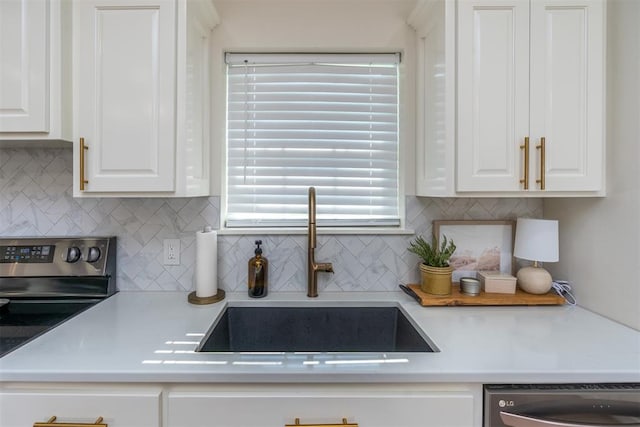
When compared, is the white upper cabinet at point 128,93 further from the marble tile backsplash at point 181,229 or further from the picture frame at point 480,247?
the picture frame at point 480,247

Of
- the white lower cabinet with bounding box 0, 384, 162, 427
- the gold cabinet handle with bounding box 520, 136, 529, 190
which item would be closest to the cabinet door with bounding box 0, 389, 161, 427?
the white lower cabinet with bounding box 0, 384, 162, 427

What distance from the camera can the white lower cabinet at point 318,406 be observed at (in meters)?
0.91

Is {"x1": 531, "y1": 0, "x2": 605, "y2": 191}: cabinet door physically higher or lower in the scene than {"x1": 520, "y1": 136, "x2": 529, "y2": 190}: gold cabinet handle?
higher

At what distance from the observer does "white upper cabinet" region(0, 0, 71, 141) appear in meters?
1.19

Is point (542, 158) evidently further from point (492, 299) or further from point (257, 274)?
point (257, 274)

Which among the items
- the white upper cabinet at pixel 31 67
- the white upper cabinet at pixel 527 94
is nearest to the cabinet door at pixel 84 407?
the white upper cabinet at pixel 31 67

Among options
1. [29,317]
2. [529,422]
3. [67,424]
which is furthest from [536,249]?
[29,317]

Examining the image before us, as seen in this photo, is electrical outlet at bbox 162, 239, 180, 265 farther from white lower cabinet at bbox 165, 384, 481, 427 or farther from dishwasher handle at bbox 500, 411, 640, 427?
dishwasher handle at bbox 500, 411, 640, 427

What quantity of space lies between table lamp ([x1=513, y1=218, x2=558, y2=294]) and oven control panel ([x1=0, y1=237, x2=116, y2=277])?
6.35 ft

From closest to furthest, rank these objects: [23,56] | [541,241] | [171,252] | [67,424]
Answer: [67,424] < [23,56] < [541,241] < [171,252]

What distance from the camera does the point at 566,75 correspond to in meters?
1.28

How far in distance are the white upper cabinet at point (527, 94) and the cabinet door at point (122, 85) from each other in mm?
1118

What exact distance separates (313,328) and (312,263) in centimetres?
30

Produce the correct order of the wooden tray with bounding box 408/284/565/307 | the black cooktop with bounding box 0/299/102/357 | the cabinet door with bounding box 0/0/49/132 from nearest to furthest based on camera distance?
the black cooktop with bounding box 0/299/102/357, the cabinet door with bounding box 0/0/49/132, the wooden tray with bounding box 408/284/565/307
